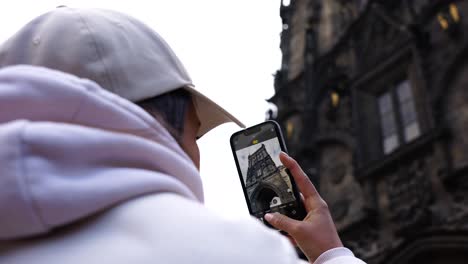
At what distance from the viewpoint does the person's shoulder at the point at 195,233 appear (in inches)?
38.3

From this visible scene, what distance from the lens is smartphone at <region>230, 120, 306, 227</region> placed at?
7.06 ft

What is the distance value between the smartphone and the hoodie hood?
979 mm

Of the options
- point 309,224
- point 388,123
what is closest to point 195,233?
point 309,224

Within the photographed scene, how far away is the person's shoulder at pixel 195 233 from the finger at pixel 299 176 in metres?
0.94

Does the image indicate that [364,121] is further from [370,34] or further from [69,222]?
[69,222]

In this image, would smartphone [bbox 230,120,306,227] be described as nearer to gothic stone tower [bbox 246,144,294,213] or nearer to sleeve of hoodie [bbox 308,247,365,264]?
gothic stone tower [bbox 246,144,294,213]

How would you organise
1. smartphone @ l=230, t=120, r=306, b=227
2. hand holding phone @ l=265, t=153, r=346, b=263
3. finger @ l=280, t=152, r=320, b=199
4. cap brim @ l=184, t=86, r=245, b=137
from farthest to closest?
1. smartphone @ l=230, t=120, r=306, b=227
2. finger @ l=280, t=152, r=320, b=199
3. hand holding phone @ l=265, t=153, r=346, b=263
4. cap brim @ l=184, t=86, r=245, b=137

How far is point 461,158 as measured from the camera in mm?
11258

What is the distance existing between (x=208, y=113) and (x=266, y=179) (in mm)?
566

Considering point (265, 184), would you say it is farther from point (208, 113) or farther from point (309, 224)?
point (208, 113)

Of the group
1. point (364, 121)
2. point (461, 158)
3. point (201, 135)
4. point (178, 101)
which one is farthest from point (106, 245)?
point (364, 121)

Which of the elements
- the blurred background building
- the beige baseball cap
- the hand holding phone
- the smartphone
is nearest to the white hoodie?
the beige baseball cap

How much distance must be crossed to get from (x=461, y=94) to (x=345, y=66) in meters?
4.19

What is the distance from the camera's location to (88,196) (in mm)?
993
